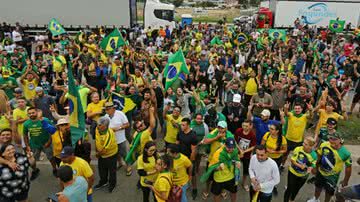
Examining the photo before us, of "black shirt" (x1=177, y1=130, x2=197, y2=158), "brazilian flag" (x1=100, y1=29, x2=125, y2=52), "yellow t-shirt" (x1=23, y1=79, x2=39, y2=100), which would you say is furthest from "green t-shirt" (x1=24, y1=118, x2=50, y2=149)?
"brazilian flag" (x1=100, y1=29, x2=125, y2=52)

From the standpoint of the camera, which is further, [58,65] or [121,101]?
[58,65]

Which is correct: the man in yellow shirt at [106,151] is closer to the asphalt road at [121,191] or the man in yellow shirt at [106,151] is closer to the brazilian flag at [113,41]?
the asphalt road at [121,191]

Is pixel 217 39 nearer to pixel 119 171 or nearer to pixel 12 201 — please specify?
pixel 119 171

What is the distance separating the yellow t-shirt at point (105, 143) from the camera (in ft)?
17.6

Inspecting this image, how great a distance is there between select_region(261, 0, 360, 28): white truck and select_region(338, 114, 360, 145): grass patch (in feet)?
59.1

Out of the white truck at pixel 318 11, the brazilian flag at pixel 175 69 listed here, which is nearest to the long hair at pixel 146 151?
the brazilian flag at pixel 175 69

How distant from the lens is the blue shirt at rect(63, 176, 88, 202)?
371cm

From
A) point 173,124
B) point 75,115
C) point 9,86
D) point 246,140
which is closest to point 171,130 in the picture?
point 173,124

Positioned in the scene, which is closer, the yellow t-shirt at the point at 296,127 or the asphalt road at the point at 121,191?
the asphalt road at the point at 121,191

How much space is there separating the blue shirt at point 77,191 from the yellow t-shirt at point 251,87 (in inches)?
226

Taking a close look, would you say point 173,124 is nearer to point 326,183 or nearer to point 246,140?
point 246,140

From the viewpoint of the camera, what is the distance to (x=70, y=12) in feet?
72.3

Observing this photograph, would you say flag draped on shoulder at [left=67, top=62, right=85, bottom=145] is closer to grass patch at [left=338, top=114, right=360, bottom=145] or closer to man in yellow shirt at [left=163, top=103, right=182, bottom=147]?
man in yellow shirt at [left=163, top=103, right=182, bottom=147]

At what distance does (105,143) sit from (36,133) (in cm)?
134
